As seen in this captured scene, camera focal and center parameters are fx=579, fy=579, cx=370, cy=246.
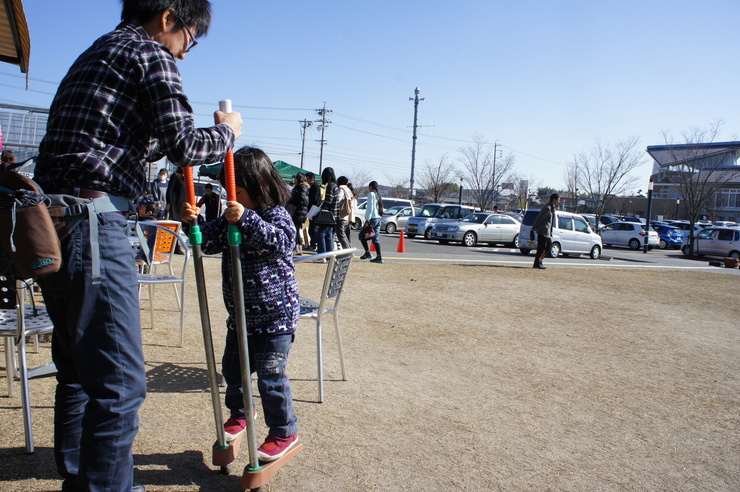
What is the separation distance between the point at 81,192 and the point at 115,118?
27cm

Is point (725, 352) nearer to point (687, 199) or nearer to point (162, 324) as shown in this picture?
point (162, 324)

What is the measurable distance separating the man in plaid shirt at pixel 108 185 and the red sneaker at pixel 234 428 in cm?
73

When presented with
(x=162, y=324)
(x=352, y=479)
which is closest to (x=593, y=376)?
(x=352, y=479)

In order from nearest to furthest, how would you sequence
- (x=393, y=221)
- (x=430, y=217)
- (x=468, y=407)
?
(x=468, y=407) < (x=430, y=217) < (x=393, y=221)

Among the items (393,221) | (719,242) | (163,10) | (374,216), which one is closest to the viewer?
(163,10)

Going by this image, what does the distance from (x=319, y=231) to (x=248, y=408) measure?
27.5ft

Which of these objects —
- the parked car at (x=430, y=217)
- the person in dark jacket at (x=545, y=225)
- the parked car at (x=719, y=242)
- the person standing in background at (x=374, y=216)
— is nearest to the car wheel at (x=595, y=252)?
the parked car at (x=430, y=217)

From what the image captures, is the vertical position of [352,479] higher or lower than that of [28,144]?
lower

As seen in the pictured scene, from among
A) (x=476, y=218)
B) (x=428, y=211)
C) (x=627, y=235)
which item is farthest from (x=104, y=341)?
(x=627, y=235)

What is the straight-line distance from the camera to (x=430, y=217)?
25.8m

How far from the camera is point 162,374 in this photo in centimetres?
398

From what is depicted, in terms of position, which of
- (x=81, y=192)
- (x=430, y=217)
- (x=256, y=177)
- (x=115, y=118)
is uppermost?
(x=115, y=118)

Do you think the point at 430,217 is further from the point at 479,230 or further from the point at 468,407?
the point at 468,407

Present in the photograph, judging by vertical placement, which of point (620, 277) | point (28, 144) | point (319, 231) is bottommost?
point (620, 277)
